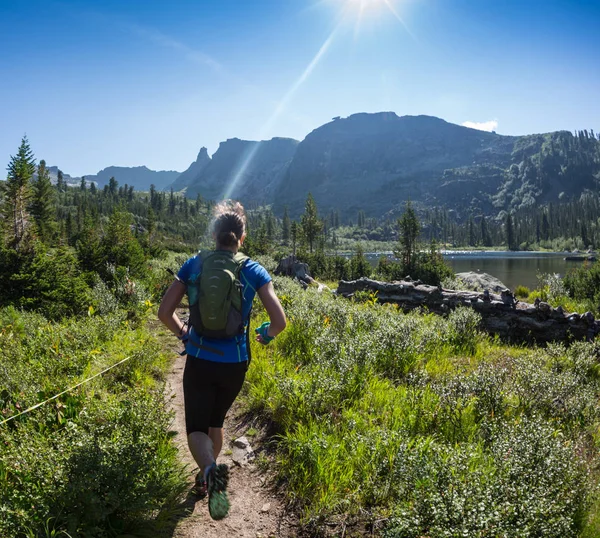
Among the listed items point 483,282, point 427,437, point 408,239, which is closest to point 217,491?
point 427,437

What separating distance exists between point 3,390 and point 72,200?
593 feet

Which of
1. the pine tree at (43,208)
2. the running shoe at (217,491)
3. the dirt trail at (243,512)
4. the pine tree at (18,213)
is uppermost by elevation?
the pine tree at (43,208)

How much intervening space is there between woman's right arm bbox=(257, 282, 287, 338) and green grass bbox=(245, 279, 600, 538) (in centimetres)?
155

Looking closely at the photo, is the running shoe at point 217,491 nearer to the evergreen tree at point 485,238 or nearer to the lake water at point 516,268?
the lake water at point 516,268

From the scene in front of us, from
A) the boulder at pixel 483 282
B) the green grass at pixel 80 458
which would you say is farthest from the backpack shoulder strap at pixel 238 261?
the boulder at pixel 483 282

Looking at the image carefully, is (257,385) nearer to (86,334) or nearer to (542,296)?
(86,334)

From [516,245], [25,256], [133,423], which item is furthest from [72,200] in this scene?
[516,245]

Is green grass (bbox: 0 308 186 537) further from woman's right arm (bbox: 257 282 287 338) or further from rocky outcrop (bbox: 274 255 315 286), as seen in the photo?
rocky outcrop (bbox: 274 255 315 286)

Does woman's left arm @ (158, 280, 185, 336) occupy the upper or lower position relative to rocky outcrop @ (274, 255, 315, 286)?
upper

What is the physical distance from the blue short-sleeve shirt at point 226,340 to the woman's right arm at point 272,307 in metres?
0.06

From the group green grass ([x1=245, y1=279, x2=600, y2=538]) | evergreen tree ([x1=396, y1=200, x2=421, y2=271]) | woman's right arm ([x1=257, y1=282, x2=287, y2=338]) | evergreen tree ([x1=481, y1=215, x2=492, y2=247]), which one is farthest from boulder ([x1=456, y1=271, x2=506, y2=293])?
evergreen tree ([x1=481, y1=215, x2=492, y2=247])

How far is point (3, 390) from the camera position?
480 centimetres

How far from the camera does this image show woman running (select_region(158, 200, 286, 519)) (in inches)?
118

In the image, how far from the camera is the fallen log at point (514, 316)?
9.14m
